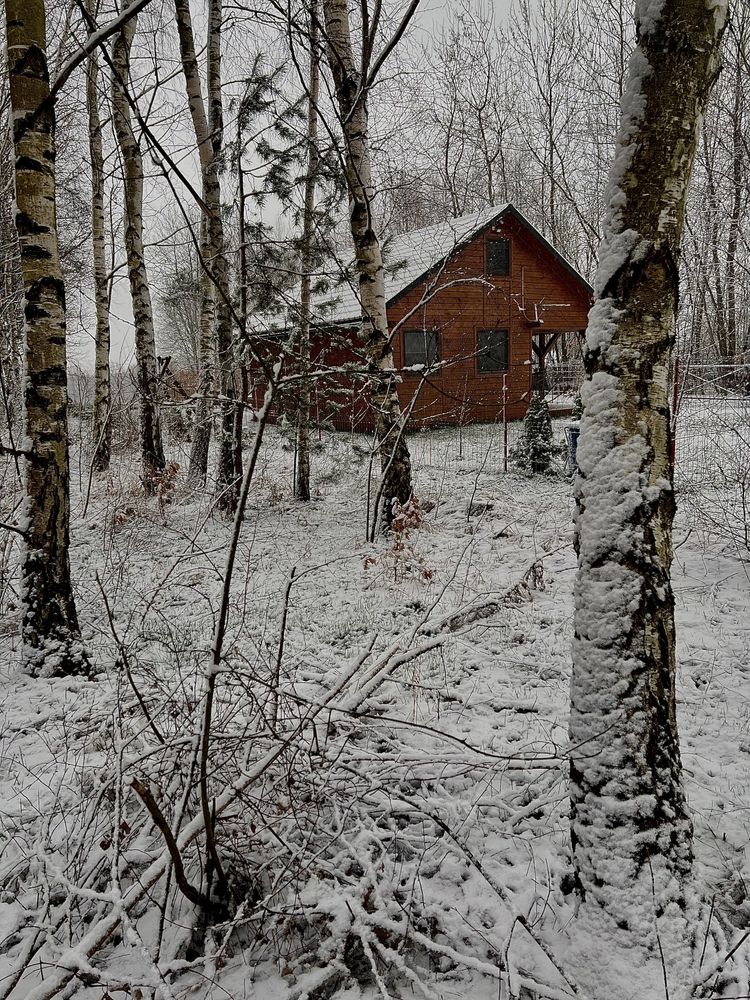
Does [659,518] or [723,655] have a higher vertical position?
[659,518]

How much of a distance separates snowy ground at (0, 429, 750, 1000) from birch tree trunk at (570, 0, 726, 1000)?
1.03 feet

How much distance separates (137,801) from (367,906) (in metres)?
1.09

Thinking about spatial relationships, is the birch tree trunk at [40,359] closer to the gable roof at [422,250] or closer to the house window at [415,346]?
the gable roof at [422,250]

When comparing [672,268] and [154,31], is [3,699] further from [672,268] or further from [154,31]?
[154,31]

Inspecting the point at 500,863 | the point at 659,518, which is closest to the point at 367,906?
the point at 500,863

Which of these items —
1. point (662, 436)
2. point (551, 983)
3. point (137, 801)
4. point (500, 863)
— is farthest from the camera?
point (137, 801)

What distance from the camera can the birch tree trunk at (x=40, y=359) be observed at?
12.8ft

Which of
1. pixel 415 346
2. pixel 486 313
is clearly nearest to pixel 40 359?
pixel 415 346

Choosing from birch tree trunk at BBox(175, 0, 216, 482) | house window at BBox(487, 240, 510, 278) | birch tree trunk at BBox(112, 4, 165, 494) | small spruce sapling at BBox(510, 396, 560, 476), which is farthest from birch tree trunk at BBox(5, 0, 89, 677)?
house window at BBox(487, 240, 510, 278)

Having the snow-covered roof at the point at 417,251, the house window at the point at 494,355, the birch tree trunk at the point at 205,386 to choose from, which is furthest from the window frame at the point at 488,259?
the birch tree trunk at the point at 205,386

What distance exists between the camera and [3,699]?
3.76 m

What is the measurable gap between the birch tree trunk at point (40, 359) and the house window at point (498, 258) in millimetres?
16823

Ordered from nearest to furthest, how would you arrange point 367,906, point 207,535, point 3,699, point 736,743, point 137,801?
point 367,906 < point 137,801 < point 736,743 < point 3,699 < point 207,535

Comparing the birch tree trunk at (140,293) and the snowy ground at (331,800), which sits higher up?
the birch tree trunk at (140,293)
